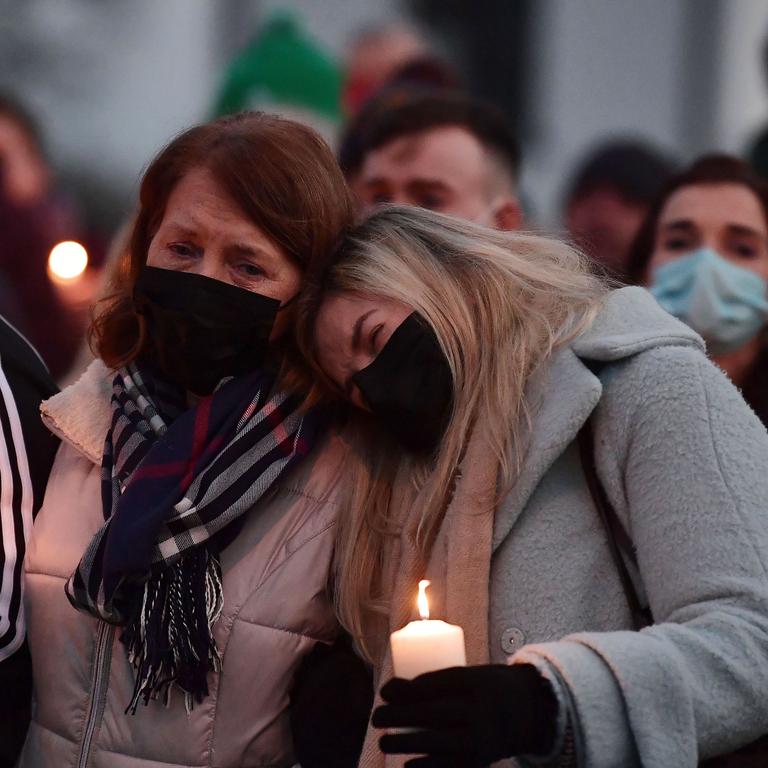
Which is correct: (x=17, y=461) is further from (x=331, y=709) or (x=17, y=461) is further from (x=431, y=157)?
(x=431, y=157)

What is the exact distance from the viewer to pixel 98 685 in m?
3.06

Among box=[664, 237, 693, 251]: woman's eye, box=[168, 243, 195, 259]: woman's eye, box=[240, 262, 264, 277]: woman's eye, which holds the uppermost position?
box=[168, 243, 195, 259]: woman's eye

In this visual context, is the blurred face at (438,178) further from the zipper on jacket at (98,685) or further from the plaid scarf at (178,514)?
the zipper on jacket at (98,685)

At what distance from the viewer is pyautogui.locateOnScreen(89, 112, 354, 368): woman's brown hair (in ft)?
10.2

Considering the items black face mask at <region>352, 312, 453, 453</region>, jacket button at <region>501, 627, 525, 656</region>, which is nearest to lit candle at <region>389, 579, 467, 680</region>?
jacket button at <region>501, 627, 525, 656</region>

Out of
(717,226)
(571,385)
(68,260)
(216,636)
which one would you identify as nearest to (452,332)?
(571,385)

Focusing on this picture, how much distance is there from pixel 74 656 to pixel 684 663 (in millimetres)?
1299

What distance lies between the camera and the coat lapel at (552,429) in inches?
110

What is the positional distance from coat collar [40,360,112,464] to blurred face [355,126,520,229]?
1.46 meters

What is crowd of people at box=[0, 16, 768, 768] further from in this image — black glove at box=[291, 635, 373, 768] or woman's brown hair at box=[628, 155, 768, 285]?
woman's brown hair at box=[628, 155, 768, 285]

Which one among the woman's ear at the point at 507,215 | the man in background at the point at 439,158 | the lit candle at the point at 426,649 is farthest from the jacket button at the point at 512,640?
the woman's ear at the point at 507,215

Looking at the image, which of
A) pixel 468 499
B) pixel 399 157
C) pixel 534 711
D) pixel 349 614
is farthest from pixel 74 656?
pixel 399 157

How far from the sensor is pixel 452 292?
9.97 ft

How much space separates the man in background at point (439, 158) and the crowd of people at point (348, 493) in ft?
3.77
